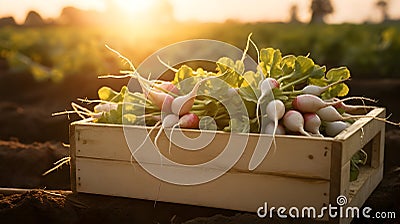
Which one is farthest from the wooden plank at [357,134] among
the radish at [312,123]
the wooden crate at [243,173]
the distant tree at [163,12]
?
the distant tree at [163,12]

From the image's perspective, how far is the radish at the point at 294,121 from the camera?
2566 millimetres

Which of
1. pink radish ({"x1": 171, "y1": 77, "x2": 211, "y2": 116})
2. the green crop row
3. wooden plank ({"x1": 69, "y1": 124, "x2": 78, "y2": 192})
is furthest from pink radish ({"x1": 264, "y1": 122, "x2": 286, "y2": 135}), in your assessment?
the green crop row

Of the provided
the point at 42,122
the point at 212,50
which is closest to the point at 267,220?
the point at 42,122

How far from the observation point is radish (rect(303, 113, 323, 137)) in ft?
8.59

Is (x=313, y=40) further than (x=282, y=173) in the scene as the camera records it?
Yes

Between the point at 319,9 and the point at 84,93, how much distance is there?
770 inches

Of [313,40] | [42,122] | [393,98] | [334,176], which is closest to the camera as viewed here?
[334,176]

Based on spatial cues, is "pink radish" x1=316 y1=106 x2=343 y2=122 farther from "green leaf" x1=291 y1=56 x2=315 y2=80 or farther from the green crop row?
the green crop row

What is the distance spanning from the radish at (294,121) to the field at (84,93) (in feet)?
1.43

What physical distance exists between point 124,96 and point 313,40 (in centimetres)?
908

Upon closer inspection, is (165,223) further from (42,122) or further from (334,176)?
(42,122)

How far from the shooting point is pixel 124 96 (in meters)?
2.98

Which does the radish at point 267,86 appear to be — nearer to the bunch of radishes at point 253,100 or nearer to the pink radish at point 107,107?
the bunch of radishes at point 253,100

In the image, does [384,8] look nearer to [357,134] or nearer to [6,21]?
[6,21]
